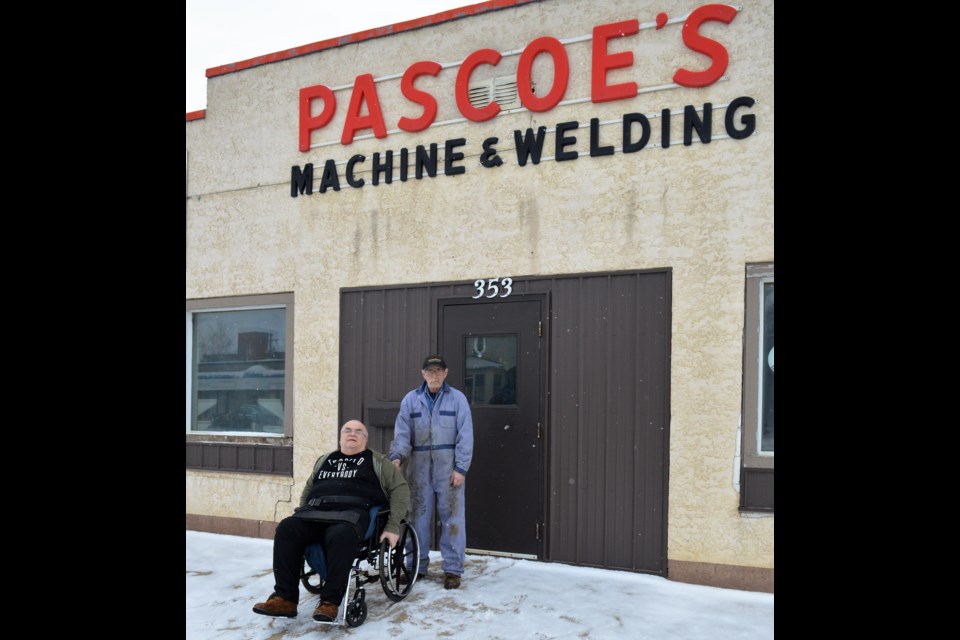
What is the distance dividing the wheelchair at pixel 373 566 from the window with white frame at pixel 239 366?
2506 mm

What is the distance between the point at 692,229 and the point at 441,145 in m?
2.41

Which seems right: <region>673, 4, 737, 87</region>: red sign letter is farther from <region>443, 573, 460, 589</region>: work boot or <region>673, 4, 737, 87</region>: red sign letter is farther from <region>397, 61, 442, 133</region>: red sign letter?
<region>443, 573, 460, 589</region>: work boot

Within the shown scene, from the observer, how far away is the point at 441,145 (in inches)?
265

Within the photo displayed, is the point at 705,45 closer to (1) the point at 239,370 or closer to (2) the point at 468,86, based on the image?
(2) the point at 468,86

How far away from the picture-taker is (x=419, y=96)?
6.83m

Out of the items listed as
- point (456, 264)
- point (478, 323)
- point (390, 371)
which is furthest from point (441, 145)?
point (390, 371)

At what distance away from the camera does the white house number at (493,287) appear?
642cm

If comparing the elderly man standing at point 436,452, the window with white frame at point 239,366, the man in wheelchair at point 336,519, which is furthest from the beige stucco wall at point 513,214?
the man in wheelchair at point 336,519

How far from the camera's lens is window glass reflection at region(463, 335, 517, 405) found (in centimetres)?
646

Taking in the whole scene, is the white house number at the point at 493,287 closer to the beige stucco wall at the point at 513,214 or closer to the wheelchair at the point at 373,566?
the beige stucco wall at the point at 513,214

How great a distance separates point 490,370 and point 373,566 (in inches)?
81.6

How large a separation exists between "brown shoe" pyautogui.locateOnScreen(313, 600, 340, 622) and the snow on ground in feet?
0.56

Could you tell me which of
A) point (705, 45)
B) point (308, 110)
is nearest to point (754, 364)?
point (705, 45)
